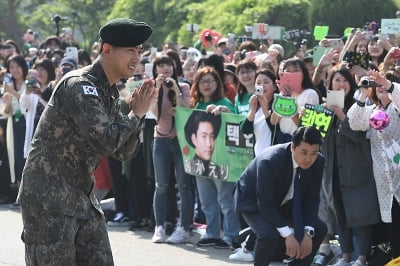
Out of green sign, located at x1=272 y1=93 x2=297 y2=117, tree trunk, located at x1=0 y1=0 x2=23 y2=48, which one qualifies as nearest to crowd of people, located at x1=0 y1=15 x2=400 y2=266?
green sign, located at x1=272 y1=93 x2=297 y2=117

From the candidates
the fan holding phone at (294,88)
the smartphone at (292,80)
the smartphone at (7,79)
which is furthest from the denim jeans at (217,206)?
the smartphone at (7,79)

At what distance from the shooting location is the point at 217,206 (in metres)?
9.95

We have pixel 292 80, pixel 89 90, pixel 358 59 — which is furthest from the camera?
pixel 358 59

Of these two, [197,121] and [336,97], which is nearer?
[336,97]

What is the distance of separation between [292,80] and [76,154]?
13.8ft

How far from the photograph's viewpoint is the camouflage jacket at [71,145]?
4.85 metres

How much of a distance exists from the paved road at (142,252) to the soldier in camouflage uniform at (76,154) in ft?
13.1

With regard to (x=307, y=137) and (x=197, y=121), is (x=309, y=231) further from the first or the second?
(x=197, y=121)

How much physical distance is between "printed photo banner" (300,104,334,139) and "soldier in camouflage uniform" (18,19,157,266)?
3.66 meters

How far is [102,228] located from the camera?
16.8 feet

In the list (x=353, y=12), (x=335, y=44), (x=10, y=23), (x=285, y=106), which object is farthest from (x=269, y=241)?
(x=10, y=23)

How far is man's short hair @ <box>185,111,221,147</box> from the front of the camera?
985 cm

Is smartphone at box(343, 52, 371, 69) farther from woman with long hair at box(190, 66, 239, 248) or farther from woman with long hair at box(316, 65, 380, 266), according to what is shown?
woman with long hair at box(190, 66, 239, 248)

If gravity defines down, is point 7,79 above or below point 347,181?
above
